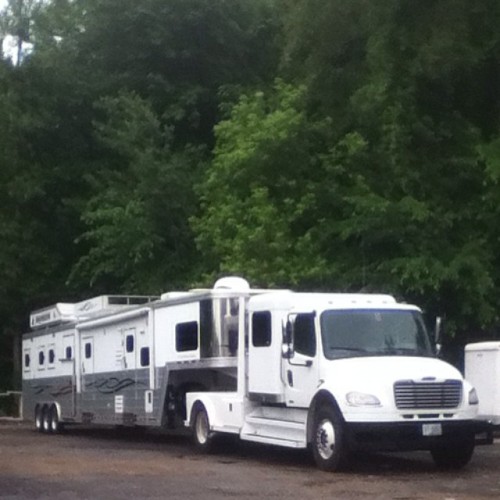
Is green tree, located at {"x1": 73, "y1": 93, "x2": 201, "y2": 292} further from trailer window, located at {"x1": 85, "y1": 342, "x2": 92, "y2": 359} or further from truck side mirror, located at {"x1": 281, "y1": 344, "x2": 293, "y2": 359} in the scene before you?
truck side mirror, located at {"x1": 281, "y1": 344, "x2": 293, "y2": 359}

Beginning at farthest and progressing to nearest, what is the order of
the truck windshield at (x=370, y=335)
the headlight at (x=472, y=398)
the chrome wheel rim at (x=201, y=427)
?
the chrome wheel rim at (x=201, y=427) → the truck windshield at (x=370, y=335) → the headlight at (x=472, y=398)

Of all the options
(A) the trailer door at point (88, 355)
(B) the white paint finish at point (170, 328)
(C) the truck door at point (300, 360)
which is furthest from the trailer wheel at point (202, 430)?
(A) the trailer door at point (88, 355)

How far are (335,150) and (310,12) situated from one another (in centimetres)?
1242

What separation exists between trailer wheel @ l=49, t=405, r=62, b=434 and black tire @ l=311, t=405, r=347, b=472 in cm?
1400

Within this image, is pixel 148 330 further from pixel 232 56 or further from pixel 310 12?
pixel 232 56

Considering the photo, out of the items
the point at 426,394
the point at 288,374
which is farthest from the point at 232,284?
the point at 426,394

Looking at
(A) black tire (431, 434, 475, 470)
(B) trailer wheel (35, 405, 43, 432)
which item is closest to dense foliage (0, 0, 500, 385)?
(B) trailer wheel (35, 405, 43, 432)

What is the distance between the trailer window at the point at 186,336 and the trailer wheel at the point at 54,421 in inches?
335

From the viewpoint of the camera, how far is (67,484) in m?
17.5

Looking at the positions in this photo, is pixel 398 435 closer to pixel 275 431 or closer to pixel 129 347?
pixel 275 431

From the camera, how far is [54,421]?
32.6m

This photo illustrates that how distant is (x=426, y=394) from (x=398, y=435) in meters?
0.74

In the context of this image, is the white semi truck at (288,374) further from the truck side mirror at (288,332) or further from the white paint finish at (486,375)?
the white paint finish at (486,375)

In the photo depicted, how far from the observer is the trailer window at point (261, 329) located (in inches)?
842
